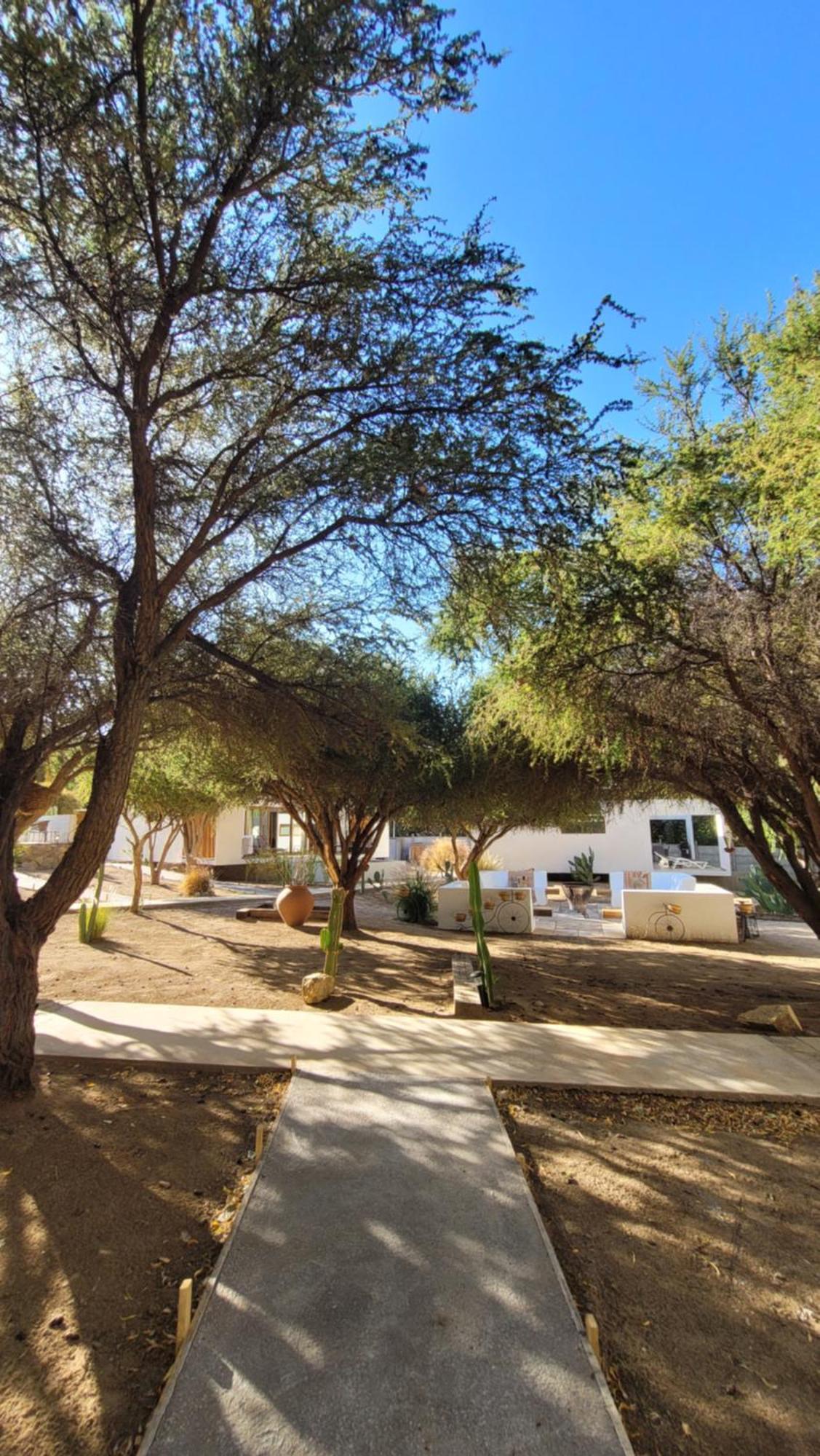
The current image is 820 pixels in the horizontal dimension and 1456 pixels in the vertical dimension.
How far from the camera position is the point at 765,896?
21844 mm

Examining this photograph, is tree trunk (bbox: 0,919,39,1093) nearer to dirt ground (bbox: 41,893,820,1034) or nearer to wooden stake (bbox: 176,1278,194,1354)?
wooden stake (bbox: 176,1278,194,1354)

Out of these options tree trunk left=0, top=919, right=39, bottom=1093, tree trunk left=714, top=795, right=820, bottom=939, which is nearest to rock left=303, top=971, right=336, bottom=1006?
tree trunk left=0, top=919, right=39, bottom=1093

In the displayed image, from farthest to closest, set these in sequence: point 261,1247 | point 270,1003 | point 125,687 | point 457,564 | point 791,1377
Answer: point 270,1003 < point 457,564 < point 125,687 < point 261,1247 < point 791,1377

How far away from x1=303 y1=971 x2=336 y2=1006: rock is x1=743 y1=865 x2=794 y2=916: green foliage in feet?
56.7

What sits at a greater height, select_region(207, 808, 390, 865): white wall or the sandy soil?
select_region(207, 808, 390, 865): white wall

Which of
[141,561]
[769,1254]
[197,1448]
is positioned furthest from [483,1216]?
[141,561]

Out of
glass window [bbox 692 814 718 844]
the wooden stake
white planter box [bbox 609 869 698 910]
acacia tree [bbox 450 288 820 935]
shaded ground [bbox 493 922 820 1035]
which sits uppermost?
acacia tree [bbox 450 288 820 935]

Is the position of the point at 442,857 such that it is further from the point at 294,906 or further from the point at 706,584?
the point at 706,584

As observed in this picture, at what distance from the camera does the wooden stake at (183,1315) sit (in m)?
2.35

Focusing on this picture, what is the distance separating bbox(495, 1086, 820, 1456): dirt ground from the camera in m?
2.19

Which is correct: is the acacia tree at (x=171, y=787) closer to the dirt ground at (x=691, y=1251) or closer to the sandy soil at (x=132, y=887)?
the sandy soil at (x=132, y=887)

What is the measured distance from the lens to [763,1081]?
521 centimetres

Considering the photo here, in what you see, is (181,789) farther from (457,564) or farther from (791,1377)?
(791,1377)

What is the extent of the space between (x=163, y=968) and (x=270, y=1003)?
284 centimetres
